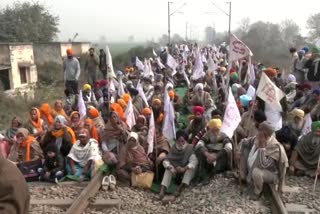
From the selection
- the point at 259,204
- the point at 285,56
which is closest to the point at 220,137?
the point at 259,204

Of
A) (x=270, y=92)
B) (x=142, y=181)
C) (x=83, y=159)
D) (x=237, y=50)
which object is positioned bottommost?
(x=142, y=181)

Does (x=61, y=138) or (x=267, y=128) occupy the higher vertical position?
(x=267, y=128)

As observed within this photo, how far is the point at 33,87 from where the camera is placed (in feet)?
83.0

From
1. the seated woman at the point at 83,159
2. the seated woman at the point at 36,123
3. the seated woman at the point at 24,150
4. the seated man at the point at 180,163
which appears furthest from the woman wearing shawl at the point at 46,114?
the seated man at the point at 180,163

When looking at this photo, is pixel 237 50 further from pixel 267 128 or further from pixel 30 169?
pixel 30 169

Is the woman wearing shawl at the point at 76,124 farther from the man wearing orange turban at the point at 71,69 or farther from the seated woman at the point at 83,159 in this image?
the man wearing orange turban at the point at 71,69

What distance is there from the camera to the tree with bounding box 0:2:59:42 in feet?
120

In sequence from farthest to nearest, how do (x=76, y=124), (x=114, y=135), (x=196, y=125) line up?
1. (x=196, y=125)
2. (x=76, y=124)
3. (x=114, y=135)

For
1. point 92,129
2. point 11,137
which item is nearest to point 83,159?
point 92,129

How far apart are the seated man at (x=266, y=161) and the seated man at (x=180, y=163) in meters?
1.08

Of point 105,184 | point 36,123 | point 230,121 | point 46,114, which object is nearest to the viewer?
point 230,121

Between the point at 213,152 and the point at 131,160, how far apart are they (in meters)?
1.49

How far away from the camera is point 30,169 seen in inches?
337

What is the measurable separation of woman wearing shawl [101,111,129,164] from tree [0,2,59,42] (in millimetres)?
29280
